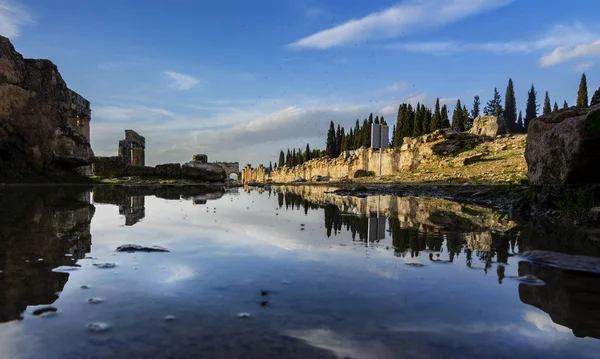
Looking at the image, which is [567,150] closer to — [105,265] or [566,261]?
[566,261]

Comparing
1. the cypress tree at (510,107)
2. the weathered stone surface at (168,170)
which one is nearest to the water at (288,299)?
the weathered stone surface at (168,170)

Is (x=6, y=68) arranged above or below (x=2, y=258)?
above

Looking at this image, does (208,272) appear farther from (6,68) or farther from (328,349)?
(6,68)

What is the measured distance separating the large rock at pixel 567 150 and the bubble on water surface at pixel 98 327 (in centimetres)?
670

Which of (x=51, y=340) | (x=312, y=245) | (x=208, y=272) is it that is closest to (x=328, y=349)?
(x=51, y=340)

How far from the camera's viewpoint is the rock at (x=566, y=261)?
9.20ft

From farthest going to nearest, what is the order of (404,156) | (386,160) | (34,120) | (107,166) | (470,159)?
(386,160)
(404,156)
(470,159)
(107,166)
(34,120)

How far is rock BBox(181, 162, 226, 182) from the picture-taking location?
88.8 feet

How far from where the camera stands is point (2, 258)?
2.81 meters

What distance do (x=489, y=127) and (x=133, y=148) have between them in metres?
33.5

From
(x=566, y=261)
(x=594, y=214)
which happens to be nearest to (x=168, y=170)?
(x=594, y=214)

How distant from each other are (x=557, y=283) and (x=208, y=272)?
7.47 ft

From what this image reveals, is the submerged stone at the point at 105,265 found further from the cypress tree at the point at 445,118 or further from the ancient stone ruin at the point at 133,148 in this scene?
the cypress tree at the point at 445,118

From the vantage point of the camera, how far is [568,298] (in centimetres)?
220
